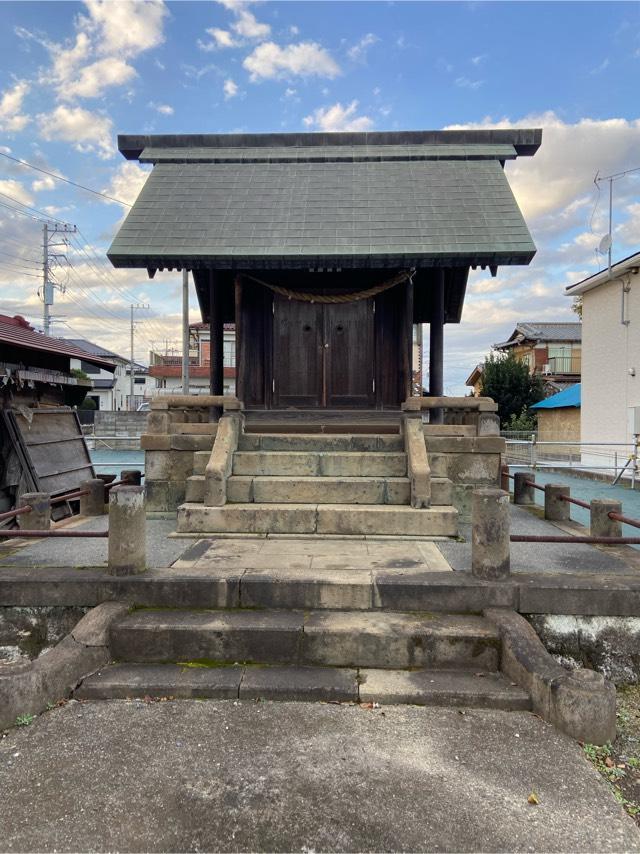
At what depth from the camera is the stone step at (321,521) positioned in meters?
6.15

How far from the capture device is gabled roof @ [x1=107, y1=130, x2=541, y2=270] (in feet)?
24.7

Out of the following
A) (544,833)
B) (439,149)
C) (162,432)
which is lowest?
(544,833)

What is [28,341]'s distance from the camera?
10375 millimetres

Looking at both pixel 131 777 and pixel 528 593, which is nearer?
pixel 131 777

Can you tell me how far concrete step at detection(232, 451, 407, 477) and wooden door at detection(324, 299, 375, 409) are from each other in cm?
240

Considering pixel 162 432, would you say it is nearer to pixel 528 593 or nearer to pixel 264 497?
pixel 264 497

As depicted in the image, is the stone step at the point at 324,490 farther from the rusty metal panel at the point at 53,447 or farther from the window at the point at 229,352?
the window at the point at 229,352

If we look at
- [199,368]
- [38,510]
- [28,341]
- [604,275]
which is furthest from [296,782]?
[199,368]

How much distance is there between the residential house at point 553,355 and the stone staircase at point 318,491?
33.3 m

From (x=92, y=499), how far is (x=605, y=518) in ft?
25.7

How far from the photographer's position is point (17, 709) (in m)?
3.42

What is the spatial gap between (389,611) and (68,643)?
8.77 ft

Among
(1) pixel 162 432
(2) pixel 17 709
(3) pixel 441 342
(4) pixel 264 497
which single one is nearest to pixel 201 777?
(2) pixel 17 709

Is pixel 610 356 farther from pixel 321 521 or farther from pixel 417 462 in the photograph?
pixel 321 521
